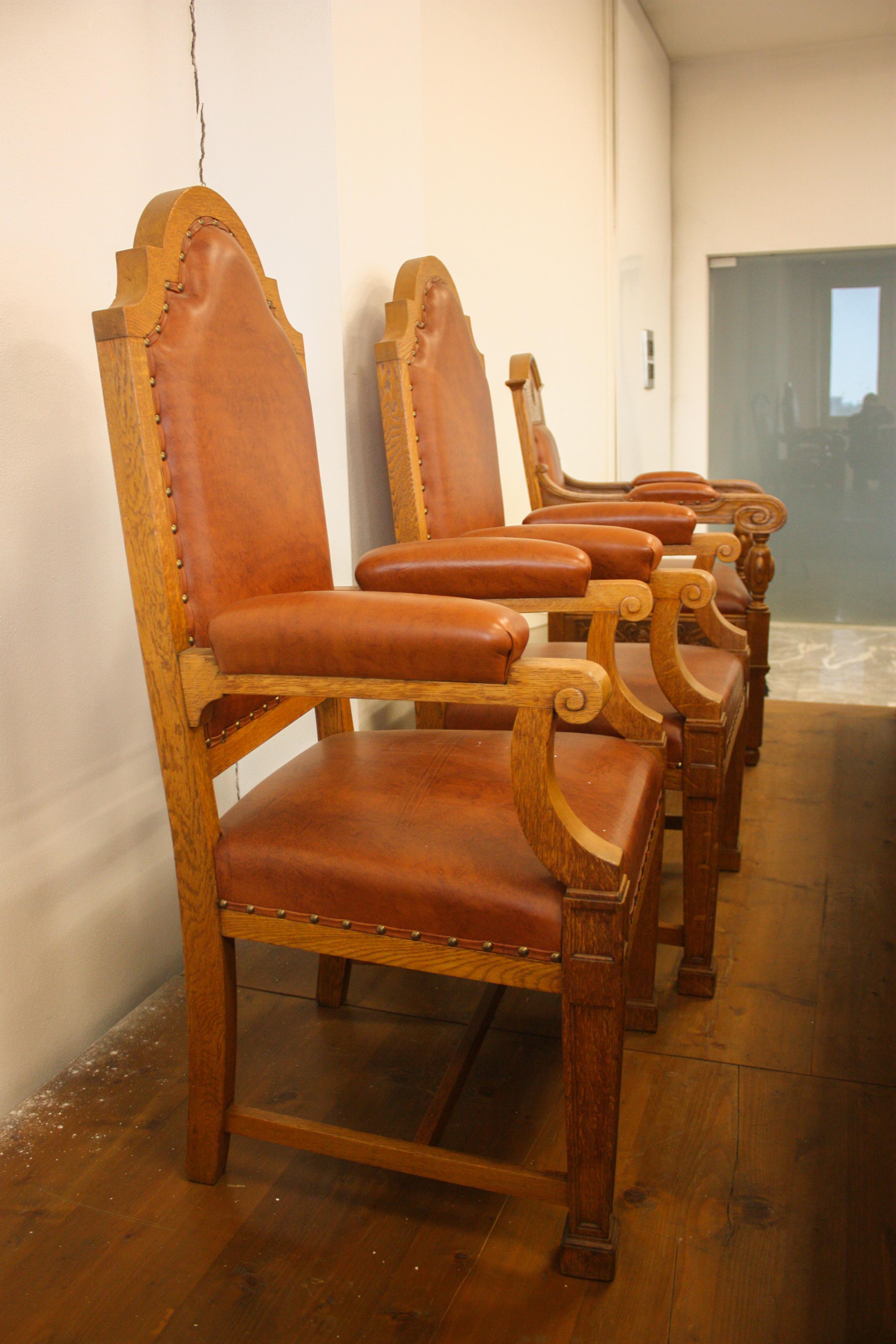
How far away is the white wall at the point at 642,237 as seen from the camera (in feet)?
14.3

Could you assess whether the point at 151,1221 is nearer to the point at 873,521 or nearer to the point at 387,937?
the point at 387,937

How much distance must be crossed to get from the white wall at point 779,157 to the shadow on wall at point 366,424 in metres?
4.41

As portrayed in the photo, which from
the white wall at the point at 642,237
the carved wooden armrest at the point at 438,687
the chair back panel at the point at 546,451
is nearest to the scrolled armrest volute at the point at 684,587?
the carved wooden armrest at the point at 438,687

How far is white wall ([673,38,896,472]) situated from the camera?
5379 millimetres

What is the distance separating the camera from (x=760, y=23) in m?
5.07

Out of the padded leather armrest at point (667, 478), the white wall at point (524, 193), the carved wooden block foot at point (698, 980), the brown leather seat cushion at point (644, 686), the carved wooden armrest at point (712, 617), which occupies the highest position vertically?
the white wall at point (524, 193)

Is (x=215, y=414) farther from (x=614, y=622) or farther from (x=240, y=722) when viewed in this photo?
(x=614, y=622)

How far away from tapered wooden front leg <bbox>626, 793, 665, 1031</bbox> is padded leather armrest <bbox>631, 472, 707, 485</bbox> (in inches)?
59.9

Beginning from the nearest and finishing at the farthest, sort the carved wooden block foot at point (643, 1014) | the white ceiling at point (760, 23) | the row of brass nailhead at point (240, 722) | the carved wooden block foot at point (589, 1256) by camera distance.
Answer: the carved wooden block foot at point (589, 1256), the row of brass nailhead at point (240, 722), the carved wooden block foot at point (643, 1014), the white ceiling at point (760, 23)

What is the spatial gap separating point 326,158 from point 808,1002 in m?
1.59

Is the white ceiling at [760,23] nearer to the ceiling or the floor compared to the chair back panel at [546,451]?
nearer to the ceiling

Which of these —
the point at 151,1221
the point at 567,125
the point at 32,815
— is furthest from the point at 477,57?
the point at 151,1221

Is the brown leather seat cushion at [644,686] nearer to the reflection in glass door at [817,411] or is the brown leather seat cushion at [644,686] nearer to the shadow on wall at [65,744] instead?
the shadow on wall at [65,744]

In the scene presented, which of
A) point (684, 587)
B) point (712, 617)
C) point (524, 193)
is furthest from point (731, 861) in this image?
point (524, 193)
